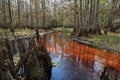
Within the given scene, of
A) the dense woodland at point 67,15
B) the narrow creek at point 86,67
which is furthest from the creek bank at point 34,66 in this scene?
the dense woodland at point 67,15

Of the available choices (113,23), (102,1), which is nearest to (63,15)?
(102,1)

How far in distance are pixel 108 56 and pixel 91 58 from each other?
5.16 ft

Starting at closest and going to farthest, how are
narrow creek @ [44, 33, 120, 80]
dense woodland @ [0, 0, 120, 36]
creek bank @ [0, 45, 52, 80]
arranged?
creek bank @ [0, 45, 52, 80] → narrow creek @ [44, 33, 120, 80] → dense woodland @ [0, 0, 120, 36]

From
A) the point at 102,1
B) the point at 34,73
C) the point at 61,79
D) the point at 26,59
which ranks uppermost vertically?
the point at 102,1

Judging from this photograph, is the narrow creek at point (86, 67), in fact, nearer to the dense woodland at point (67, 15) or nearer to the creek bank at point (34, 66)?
the creek bank at point (34, 66)

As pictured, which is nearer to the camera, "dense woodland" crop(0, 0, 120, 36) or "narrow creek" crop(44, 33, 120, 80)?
"narrow creek" crop(44, 33, 120, 80)

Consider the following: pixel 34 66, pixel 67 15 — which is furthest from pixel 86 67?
pixel 67 15

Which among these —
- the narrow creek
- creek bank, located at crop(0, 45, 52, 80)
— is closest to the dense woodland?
the narrow creek

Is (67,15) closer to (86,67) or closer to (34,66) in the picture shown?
(86,67)

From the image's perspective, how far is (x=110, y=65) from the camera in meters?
13.7

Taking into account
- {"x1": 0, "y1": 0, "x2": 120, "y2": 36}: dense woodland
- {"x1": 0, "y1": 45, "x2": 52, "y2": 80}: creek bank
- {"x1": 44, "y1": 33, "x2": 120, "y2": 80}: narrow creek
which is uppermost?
{"x1": 0, "y1": 0, "x2": 120, "y2": 36}: dense woodland

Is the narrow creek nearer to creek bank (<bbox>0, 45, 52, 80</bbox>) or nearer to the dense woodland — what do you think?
creek bank (<bbox>0, 45, 52, 80</bbox>)

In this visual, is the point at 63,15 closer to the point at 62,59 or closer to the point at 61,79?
the point at 62,59

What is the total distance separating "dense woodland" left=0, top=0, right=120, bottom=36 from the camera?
3088cm
